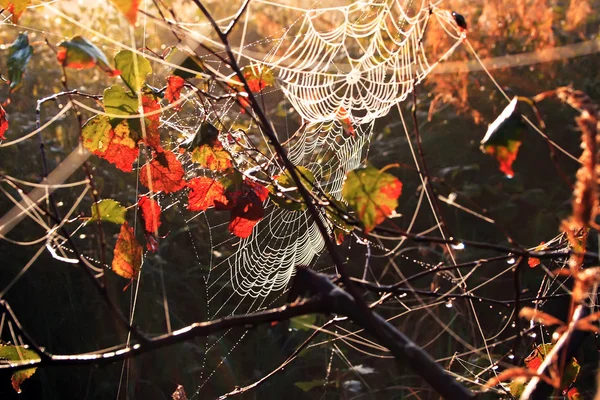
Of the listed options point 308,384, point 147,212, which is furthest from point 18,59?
point 308,384

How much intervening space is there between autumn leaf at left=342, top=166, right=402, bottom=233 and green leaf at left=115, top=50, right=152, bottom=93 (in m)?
0.38

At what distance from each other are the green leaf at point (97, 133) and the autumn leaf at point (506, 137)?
0.66m

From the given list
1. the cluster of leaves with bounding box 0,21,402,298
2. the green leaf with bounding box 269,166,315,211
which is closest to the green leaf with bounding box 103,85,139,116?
the cluster of leaves with bounding box 0,21,402,298

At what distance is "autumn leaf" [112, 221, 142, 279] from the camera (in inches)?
37.6

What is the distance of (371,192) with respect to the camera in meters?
0.71

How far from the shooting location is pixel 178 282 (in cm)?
284

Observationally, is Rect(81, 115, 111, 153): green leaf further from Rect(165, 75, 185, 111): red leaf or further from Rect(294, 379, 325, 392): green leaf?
Rect(294, 379, 325, 392): green leaf

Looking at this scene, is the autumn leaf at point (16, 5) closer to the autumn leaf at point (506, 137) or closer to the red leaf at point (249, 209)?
the red leaf at point (249, 209)

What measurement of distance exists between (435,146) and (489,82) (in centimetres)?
44

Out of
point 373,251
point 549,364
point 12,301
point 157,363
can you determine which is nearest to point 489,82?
point 373,251

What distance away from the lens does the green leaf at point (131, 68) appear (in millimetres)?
963

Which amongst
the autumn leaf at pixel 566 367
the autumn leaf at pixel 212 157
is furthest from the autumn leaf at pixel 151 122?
the autumn leaf at pixel 566 367

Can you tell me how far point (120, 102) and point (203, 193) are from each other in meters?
0.23

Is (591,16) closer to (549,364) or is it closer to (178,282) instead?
(178,282)
